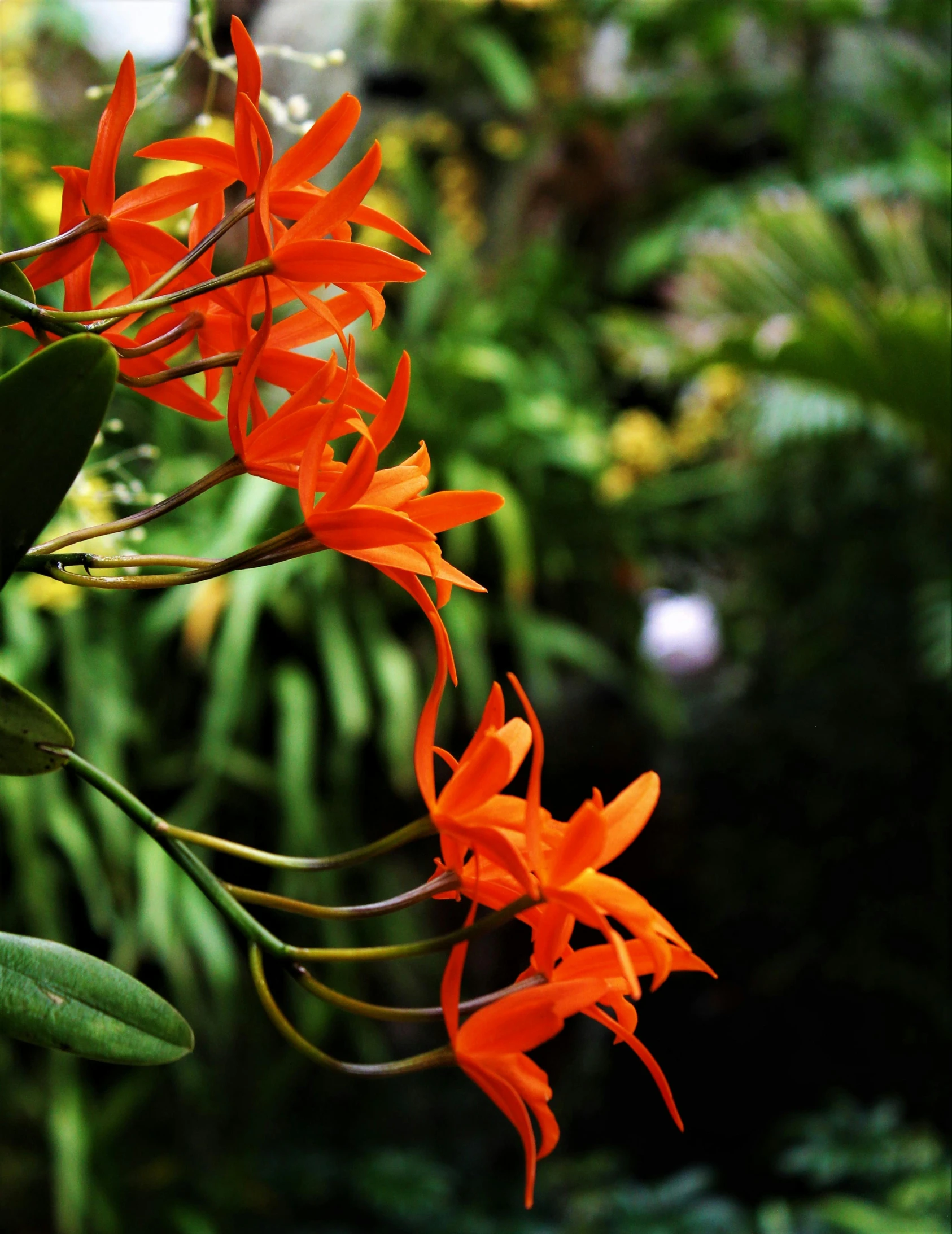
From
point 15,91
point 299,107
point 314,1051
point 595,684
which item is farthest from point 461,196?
point 314,1051

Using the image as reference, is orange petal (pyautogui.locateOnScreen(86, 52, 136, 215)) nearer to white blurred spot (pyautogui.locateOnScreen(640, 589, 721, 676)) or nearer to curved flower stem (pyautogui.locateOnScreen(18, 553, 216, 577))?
curved flower stem (pyautogui.locateOnScreen(18, 553, 216, 577))

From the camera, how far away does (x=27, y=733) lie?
24cm

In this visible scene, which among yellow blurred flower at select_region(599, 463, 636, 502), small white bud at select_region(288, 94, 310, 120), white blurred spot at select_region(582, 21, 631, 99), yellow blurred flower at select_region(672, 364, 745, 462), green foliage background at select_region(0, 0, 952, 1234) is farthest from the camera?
white blurred spot at select_region(582, 21, 631, 99)

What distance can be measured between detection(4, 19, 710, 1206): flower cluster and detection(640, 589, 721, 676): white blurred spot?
158cm

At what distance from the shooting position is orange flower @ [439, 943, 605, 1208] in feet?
0.77

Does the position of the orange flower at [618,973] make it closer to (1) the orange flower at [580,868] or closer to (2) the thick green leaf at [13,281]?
(1) the orange flower at [580,868]

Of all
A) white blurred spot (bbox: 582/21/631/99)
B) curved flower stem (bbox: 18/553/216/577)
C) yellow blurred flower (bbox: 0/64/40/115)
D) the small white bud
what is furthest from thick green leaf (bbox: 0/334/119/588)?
white blurred spot (bbox: 582/21/631/99)

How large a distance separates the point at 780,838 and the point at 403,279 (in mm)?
1707

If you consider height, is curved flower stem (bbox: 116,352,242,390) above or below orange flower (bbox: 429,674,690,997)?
above

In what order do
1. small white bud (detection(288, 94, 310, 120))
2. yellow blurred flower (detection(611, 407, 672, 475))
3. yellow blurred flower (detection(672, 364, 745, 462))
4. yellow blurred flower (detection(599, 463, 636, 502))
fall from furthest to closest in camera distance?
yellow blurred flower (detection(672, 364, 745, 462)) < yellow blurred flower (detection(611, 407, 672, 475)) < yellow blurred flower (detection(599, 463, 636, 502)) < small white bud (detection(288, 94, 310, 120))

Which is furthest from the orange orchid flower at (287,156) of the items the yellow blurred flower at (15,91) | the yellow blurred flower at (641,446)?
the yellow blurred flower at (641,446)

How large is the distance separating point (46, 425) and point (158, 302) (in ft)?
0.13

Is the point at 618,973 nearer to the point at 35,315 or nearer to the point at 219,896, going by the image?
the point at 219,896

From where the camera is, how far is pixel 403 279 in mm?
256
